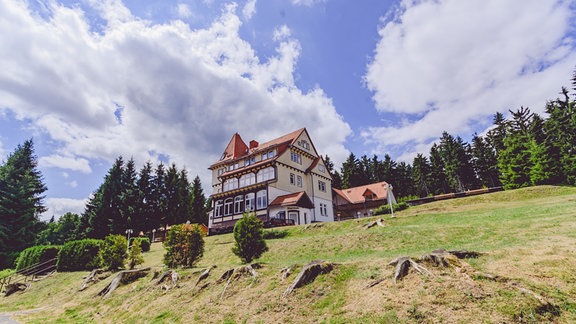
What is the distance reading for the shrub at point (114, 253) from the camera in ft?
60.5

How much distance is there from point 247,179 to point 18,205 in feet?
95.1

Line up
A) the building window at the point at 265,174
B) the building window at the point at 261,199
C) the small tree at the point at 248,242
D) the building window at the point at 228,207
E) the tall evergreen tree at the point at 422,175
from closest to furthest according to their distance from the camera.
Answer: the small tree at the point at 248,242, the building window at the point at 261,199, the building window at the point at 265,174, the building window at the point at 228,207, the tall evergreen tree at the point at 422,175

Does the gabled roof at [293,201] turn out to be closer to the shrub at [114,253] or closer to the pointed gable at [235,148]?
the pointed gable at [235,148]

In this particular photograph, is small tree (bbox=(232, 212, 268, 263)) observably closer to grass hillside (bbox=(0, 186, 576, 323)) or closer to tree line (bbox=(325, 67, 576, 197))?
grass hillside (bbox=(0, 186, 576, 323))

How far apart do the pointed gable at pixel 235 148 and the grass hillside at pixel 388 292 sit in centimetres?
2863

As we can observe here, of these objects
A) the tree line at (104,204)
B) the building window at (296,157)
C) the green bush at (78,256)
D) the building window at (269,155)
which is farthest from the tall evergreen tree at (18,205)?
the building window at (296,157)

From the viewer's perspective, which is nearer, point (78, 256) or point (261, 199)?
point (78, 256)

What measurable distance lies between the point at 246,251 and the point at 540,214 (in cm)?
1725

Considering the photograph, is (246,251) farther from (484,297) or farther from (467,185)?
(467,185)

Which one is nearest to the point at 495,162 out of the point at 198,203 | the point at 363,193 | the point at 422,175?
the point at 422,175

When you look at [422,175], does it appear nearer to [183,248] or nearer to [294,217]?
[294,217]

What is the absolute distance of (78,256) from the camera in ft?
73.8

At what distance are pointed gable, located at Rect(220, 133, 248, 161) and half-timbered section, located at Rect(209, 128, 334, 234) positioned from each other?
0.05 meters

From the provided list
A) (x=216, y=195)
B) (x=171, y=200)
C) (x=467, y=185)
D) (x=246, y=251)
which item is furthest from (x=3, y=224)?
(x=467, y=185)
